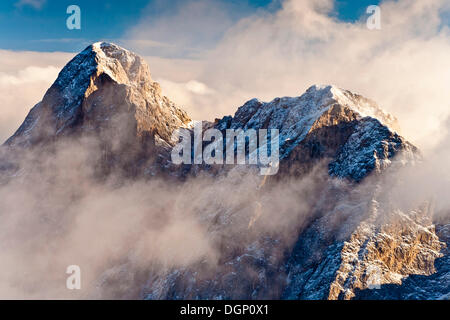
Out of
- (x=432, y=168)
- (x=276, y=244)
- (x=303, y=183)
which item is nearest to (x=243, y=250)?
(x=276, y=244)

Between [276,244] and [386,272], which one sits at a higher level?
[276,244]

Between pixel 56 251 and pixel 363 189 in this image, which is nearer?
pixel 363 189

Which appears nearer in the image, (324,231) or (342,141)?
(324,231)

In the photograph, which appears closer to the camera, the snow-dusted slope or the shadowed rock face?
the shadowed rock face

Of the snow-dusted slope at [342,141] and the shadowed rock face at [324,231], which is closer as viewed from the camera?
the shadowed rock face at [324,231]

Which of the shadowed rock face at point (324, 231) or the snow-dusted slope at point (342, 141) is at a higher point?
the snow-dusted slope at point (342, 141)

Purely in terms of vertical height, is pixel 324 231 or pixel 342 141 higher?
pixel 342 141

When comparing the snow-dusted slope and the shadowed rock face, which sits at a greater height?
the snow-dusted slope
